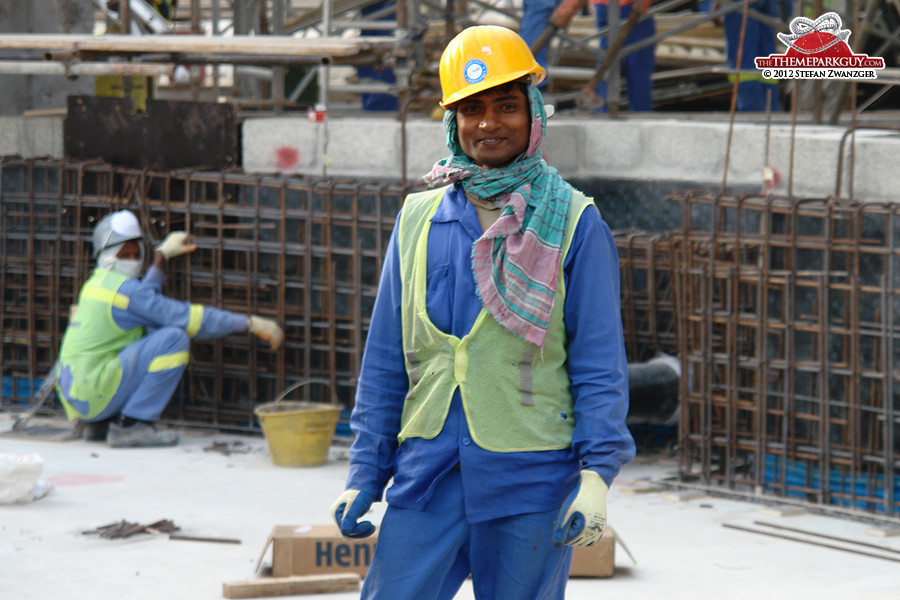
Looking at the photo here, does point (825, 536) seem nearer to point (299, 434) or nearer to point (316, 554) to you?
point (316, 554)

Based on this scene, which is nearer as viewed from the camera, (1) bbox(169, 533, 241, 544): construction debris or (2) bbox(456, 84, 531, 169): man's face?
(2) bbox(456, 84, 531, 169): man's face

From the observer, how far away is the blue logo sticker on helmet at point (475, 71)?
3.20 metres

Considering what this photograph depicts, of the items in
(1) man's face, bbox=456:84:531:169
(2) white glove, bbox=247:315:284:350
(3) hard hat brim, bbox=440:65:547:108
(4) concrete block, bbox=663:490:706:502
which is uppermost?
(3) hard hat brim, bbox=440:65:547:108

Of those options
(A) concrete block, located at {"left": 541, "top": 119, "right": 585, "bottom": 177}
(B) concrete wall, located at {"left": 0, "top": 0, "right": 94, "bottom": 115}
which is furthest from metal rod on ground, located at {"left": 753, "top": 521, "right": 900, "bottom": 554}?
(B) concrete wall, located at {"left": 0, "top": 0, "right": 94, "bottom": 115}

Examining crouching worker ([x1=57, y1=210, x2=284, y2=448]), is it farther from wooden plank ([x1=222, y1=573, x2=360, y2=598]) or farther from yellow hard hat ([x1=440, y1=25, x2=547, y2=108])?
yellow hard hat ([x1=440, y1=25, x2=547, y2=108])

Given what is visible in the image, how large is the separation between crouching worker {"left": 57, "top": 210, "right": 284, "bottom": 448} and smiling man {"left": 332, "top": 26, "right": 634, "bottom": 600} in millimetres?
5150

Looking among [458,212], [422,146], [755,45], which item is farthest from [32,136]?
[458,212]

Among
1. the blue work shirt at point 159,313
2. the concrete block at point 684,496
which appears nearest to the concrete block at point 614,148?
the concrete block at point 684,496

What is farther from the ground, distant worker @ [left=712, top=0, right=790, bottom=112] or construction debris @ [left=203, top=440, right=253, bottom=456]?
distant worker @ [left=712, top=0, right=790, bottom=112]

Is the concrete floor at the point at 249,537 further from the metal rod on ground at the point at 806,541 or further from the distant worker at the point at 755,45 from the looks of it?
the distant worker at the point at 755,45

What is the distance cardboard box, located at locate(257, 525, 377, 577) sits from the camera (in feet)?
17.9

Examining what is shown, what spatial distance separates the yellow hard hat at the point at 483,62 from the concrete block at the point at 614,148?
5.10 m

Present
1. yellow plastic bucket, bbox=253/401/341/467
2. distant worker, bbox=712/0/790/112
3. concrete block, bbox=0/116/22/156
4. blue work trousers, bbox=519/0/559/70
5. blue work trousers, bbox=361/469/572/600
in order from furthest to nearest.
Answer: distant worker, bbox=712/0/790/112
concrete block, bbox=0/116/22/156
blue work trousers, bbox=519/0/559/70
yellow plastic bucket, bbox=253/401/341/467
blue work trousers, bbox=361/469/572/600

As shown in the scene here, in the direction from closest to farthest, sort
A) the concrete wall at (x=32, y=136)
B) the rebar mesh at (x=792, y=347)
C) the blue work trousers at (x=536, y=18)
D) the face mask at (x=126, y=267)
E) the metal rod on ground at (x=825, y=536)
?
the metal rod on ground at (x=825, y=536) < the rebar mesh at (x=792, y=347) < the face mask at (x=126, y=267) < the blue work trousers at (x=536, y=18) < the concrete wall at (x=32, y=136)
